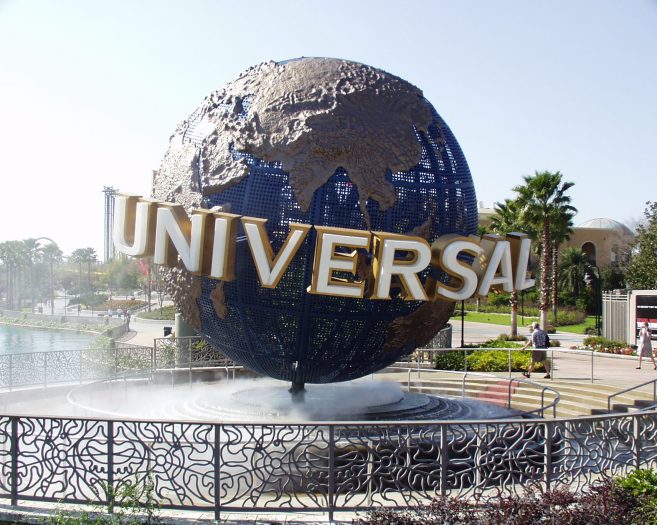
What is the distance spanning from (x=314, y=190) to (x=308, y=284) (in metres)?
1.35

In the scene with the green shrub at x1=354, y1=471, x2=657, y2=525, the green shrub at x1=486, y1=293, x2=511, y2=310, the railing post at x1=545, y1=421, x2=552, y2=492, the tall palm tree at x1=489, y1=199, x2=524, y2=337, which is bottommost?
the green shrub at x1=354, y1=471, x2=657, y2=525

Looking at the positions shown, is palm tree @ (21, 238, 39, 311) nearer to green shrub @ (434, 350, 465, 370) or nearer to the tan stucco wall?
the tan stucco wall

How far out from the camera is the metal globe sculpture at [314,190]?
32.9 ft

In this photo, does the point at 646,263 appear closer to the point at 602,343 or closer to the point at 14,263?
the point at 602,343

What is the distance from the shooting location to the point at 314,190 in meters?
9.89

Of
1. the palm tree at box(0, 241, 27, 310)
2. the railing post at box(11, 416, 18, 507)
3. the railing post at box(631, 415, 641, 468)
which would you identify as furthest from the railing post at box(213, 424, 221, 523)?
the palm tree at box(0, 241, 27, 310)

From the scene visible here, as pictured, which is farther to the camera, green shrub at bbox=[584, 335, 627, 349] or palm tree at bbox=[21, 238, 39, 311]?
palm tree at bbox=[21, 238, 39, 311]

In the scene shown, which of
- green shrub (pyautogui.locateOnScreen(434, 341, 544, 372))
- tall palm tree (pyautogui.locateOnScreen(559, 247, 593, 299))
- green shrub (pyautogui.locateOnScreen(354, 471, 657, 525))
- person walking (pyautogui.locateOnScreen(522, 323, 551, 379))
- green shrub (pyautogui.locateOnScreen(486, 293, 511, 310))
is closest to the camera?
green shrub (pyautogui.locateOnScreen(354, 471, 657, 525))

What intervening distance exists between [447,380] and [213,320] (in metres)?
8.72

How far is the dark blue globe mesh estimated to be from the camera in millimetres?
10008

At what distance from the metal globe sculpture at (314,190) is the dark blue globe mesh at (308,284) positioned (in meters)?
0.02

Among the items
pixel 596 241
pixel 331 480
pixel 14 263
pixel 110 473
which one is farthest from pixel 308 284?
pixel 14 263

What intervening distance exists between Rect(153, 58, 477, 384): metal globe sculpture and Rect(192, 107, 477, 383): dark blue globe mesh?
0.7 inches

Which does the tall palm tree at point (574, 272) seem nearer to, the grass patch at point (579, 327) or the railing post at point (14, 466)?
the grass patch at point (579, 327)
